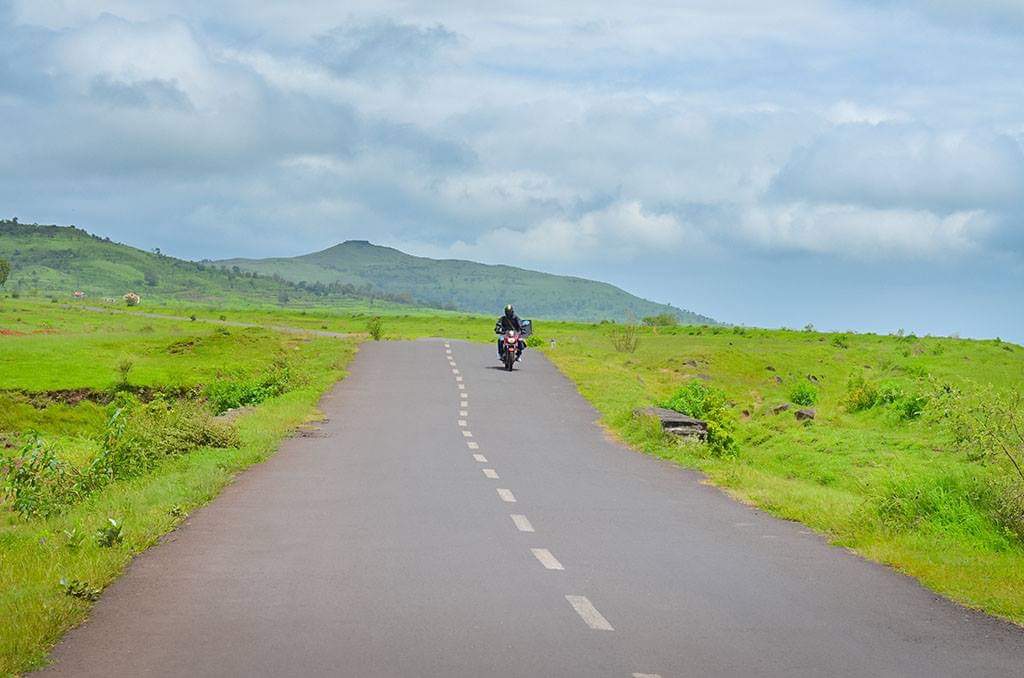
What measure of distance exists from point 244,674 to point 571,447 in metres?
16.4

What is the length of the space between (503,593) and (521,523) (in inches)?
156

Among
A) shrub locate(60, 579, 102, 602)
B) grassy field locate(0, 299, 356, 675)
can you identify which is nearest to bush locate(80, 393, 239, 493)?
grassy field locate(0, 299, 356, 675)

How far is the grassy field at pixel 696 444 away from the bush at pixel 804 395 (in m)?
0.07

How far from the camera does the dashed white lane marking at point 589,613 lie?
816cm

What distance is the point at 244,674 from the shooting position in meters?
6.62

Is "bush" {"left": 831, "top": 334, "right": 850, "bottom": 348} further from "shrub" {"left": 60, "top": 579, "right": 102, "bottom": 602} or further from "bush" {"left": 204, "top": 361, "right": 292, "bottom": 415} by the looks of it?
"shrub" {"left": 60, "top": 579, "right": 102, "bottom": 602}

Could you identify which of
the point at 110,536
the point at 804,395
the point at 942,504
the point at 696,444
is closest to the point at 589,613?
the point at 110,536

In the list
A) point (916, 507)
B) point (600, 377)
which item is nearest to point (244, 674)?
point (916, 507)

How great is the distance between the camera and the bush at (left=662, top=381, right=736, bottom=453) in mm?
23922

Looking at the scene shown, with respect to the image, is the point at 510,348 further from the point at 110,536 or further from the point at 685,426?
the point at 110,536

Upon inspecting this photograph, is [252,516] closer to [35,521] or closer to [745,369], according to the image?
[35,521]

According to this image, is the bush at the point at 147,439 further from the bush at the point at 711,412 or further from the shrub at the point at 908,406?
the shrub at the point at 908,406

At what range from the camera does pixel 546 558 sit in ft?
35.6

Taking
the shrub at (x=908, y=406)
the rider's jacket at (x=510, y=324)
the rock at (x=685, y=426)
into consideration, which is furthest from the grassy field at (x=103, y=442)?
the shrub at (x=908, y=406)
